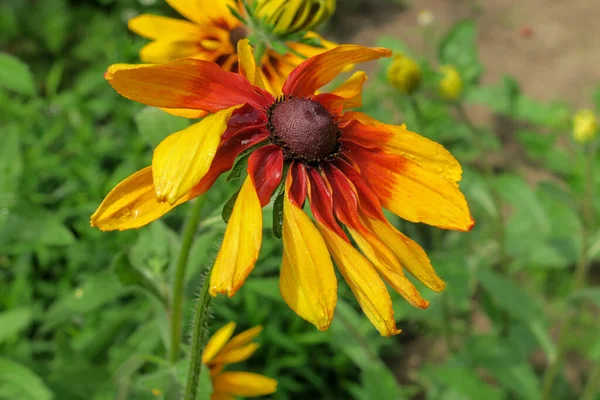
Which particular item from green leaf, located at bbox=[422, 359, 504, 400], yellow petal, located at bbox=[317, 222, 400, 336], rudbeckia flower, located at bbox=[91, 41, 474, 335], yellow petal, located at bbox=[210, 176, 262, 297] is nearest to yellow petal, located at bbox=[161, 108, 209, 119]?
rudbeckia flower, located at bbox=[91, 41, 474, 335]

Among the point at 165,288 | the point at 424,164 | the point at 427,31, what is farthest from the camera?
the point at 427,31

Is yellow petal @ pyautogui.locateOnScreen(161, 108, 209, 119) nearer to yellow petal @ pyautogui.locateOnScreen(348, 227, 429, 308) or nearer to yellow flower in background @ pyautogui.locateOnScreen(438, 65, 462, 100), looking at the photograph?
yellow petal @ pyautogui.locateOnScreen(348, 227, 429, 308)

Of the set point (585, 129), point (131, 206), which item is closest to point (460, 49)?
point (585, 129)

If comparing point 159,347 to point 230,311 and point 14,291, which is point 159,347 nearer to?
point 230,311

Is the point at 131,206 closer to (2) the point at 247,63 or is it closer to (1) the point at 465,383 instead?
(2) the point at 247,63

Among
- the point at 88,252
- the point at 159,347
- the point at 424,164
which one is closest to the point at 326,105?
the point at 424,164

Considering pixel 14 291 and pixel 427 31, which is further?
pixel 427 31

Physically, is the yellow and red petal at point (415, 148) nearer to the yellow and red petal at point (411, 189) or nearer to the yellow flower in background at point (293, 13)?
the yellow and red petal at point (411, 189)
